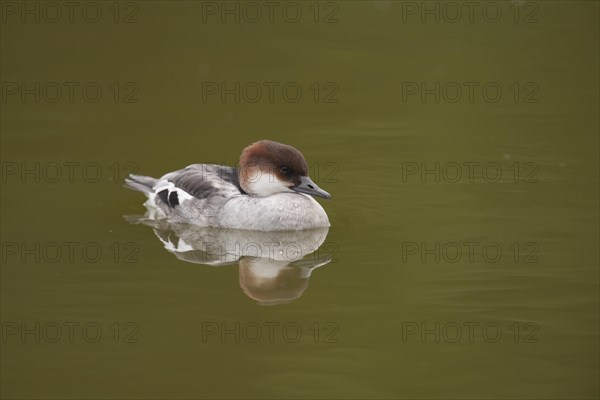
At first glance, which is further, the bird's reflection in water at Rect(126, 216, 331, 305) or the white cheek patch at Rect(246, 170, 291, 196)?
the white cheek patch at Rect(246, 170, 291, 196)

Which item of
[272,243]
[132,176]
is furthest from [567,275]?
[132,176]

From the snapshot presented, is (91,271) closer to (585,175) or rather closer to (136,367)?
(136,367)

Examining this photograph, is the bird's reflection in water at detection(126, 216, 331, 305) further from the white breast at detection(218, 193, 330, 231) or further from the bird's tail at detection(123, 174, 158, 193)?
the bird's tail at detection(123, 174, 158, 193)

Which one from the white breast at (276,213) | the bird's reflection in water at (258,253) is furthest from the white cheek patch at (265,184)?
the bird's reflection in water at (258,253)

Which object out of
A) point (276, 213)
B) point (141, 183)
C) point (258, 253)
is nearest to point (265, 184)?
point (276, 213)

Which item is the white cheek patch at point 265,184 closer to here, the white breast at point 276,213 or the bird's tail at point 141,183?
the white breast at point 276,213

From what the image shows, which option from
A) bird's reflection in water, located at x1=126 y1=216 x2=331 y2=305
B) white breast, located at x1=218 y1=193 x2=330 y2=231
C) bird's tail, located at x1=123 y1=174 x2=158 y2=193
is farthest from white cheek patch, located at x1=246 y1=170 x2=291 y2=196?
bird's tail, located at x1=123 y1=174 x2=158 y2=193

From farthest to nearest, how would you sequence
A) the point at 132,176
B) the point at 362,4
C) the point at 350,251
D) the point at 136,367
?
1. the point at 362,4
2. the point at 132,176
3. the point at 350,251
4. the point at 136,367
